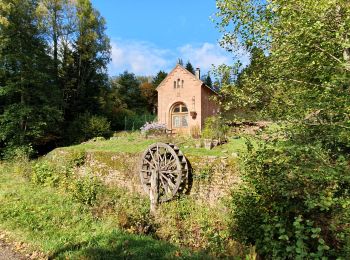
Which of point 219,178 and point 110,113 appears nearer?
point 219,178

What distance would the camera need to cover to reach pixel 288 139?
14.9 feet

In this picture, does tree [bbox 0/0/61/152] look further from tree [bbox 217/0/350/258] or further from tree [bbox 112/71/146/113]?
tree [bbox 112/71/146/113]

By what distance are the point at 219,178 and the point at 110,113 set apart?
18151 millimetres

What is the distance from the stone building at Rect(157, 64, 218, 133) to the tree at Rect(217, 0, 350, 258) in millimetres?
16300

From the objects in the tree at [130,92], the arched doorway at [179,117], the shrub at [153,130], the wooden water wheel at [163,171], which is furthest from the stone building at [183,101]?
the wooden water wheel at [163,171]

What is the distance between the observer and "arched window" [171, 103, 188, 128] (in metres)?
23.0

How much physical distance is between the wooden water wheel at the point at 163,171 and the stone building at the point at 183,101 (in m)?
10.9

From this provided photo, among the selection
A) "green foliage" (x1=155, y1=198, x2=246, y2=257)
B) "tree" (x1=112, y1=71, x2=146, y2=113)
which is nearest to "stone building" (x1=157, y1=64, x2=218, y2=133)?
"tree" (x1=112, y1=71, x2=146, y2=113)

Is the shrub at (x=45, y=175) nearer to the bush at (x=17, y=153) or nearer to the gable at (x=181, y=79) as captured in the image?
the bush at (x=17, y=153)

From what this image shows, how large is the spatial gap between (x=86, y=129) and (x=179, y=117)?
7.11m

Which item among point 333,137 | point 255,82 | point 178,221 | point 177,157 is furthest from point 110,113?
point 333,137

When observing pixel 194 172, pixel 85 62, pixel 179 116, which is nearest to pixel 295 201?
pixel 194 172

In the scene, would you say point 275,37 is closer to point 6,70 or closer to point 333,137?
point 333,137

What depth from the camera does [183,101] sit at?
74.8 feet
